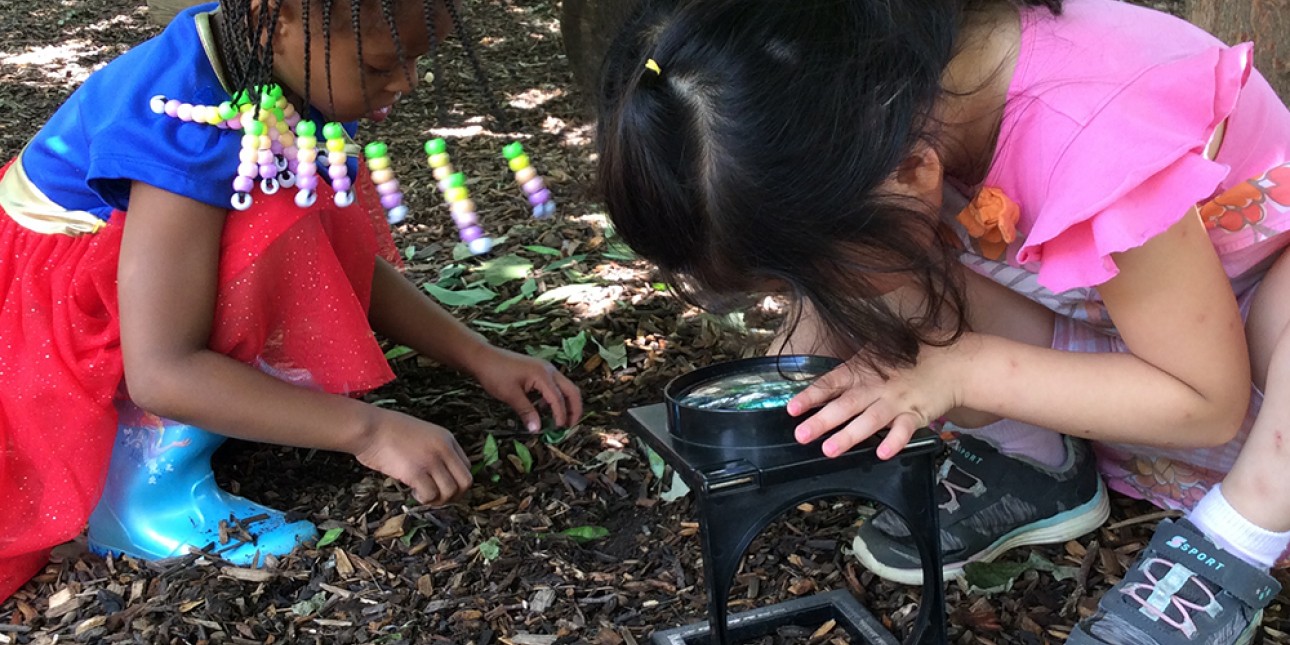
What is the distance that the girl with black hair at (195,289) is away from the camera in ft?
5.83

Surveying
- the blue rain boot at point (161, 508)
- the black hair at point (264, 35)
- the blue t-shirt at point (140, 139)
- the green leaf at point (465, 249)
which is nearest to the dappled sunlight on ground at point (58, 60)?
the green leaf at point (465, 249)

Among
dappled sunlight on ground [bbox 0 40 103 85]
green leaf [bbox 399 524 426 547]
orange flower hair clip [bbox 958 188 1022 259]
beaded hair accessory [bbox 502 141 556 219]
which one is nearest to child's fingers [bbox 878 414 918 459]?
orange flower hair clip [bbox 958 188 1022 259]

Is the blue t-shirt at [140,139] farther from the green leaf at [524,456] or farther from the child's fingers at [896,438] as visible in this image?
the child's fingers at [896,438]

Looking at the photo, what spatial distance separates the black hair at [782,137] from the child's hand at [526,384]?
34.5 inches

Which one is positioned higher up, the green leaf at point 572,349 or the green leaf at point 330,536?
the green leaf at point 330,536

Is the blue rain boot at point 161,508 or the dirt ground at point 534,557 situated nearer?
the dirt ground at point 534,557

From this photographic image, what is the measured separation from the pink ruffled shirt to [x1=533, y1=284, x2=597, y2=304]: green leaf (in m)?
1.47

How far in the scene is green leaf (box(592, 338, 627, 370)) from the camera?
2.50 m

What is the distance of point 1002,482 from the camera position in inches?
73.6

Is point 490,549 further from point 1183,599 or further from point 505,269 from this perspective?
point 505,269

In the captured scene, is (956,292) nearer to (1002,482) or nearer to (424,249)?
(1002,482)

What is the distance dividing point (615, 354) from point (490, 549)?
27.8 inches

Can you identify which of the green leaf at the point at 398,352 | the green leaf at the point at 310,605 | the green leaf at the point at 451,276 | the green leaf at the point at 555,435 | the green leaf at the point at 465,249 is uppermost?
the green leaf at the point at 310,605

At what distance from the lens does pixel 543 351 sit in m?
2.57
